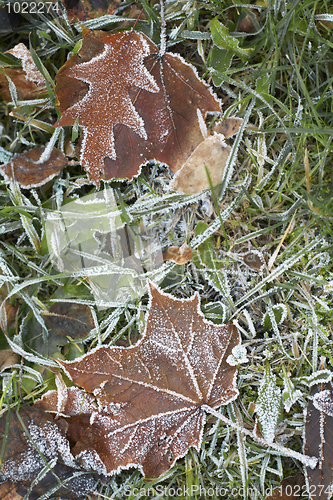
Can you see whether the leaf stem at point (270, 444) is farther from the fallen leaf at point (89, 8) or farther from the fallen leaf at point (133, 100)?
the fallen leaf at point (89, 8)

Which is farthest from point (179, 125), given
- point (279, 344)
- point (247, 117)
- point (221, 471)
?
point (221, 471)

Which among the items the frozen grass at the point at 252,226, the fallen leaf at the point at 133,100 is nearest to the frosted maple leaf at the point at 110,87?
the fallen leaf at the point at 133,100

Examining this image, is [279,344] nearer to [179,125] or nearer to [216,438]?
[216,438]

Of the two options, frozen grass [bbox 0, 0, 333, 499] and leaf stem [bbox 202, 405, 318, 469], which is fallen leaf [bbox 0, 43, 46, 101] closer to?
frozen grass [bbox 0, 0, 333, 499]

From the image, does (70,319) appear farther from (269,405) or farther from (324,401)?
(324,401)

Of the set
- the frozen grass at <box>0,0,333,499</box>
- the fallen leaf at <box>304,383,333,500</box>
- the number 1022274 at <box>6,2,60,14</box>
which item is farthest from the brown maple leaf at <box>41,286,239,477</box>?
the number 1022274 at <box>6,2,60,14</box>

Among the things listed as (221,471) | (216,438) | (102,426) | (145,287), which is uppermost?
(145,287)

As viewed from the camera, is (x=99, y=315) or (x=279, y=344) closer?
(x=279, y=344)
